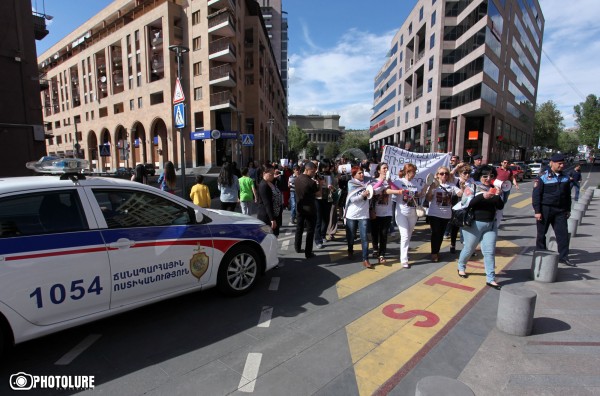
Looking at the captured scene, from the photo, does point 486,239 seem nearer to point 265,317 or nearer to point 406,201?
point 406,201

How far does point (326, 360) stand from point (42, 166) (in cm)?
414

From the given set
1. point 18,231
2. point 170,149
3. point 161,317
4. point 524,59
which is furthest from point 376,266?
point 524,59

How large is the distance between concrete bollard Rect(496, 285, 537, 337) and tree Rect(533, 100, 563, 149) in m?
93.9

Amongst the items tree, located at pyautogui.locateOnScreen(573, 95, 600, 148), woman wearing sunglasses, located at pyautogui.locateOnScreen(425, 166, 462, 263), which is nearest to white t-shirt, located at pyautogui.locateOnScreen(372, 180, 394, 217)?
woman wearing sunglasses, located at pyautogui.locateOnScreen(425, 166, 462, 263)

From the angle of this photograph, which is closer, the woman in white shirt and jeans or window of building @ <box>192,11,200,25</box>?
the woman in white shirt and jeans

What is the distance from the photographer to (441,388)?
7.10ft

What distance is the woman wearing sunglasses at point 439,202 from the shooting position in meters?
6.18

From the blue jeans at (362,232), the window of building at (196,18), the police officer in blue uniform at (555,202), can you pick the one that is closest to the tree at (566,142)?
the window of building at (196,18)

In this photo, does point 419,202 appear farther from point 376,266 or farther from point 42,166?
point 42,166

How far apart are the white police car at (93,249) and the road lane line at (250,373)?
4.42ft

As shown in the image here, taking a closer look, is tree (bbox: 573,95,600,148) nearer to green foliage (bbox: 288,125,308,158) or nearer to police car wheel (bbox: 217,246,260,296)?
police car wheel (bbox: 217,246,260,296)

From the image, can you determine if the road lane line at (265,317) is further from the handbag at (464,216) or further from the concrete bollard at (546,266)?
the concrete bollard at (546,266)

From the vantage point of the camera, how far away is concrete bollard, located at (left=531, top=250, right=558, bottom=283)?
5.18 metres

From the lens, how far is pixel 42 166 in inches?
162
